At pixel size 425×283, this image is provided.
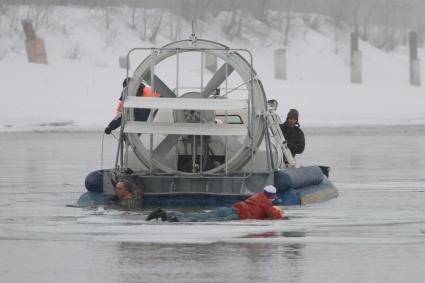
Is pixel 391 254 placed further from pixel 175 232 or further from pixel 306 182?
pixel 306 182

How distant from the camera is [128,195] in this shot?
57.6ft

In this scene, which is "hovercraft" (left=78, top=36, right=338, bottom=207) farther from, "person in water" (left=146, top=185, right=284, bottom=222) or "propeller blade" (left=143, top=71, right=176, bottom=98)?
"person in water" (left=146, top=185, right=284, bottom=222)

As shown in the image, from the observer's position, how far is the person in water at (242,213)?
51.4 feet

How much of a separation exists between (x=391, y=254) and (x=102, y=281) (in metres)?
2.80

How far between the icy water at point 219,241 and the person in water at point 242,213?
200 millimetres

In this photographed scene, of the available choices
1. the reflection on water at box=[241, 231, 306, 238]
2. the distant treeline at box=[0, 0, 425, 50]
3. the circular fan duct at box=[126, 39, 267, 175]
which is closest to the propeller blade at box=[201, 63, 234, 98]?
the circular fan duct at box=[126, 39, 267, 175]

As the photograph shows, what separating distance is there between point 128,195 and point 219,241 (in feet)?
12.7

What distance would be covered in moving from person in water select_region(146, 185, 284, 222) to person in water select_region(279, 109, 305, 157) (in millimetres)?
4337

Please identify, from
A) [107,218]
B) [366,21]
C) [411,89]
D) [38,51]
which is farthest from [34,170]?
[366,21]

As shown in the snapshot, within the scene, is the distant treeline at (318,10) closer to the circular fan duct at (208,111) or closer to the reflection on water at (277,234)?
the circular fan duct at (208,111)

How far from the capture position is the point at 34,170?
24.7 m

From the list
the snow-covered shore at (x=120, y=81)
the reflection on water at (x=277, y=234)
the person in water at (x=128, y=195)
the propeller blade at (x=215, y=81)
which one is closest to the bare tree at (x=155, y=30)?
the snow-covered shore at (x=120, y=81)

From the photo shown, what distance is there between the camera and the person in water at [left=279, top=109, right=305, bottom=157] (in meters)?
20.2

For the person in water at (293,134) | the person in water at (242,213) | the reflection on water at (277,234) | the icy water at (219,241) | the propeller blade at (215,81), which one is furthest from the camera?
the person in water at (293,134)
